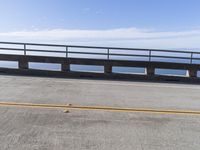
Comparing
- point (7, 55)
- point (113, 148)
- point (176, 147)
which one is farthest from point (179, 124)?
point (7, 55)

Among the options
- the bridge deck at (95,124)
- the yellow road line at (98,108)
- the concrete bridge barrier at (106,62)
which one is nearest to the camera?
the bridge deck at (95,124)

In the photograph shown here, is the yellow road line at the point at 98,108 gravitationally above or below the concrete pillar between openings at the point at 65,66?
below

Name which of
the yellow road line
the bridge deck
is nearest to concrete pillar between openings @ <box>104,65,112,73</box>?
the bridge deck

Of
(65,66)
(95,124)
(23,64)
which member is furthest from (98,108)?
(23,64)

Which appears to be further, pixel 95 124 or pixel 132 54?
pixel 132 54

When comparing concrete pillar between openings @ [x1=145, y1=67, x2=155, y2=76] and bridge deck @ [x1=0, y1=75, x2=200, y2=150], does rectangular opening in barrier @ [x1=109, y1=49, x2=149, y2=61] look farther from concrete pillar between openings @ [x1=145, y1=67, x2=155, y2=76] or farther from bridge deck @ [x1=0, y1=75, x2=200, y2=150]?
bridge deck @ [x1=0, y1=75, x2=200, y2=150]

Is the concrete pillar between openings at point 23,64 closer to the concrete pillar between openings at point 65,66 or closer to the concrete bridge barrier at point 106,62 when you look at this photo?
the concrete bridge barrier at point 106,62

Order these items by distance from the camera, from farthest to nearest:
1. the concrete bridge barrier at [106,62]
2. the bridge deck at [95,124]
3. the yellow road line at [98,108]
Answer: the concrete bridge barrier at [106,62] < the yellow road line at [98,108] < the bridge deck at [95,124]

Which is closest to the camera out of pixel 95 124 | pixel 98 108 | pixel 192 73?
pixel 95 124

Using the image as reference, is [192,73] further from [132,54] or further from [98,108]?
[98,108]

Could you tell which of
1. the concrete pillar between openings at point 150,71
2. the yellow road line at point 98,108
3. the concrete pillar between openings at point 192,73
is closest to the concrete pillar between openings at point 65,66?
the concrete pillar between openings at point 150,71

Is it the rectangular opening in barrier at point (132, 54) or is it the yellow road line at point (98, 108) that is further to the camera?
the rectangular opening in barrier at point (132, 54)

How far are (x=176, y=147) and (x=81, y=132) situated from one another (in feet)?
6.67

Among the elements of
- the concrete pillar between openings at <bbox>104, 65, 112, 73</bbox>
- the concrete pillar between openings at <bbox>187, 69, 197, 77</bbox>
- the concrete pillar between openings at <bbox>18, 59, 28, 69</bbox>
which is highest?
the concrete pillar between openings at <bbox>18, 59, 28, 69</bbox>
